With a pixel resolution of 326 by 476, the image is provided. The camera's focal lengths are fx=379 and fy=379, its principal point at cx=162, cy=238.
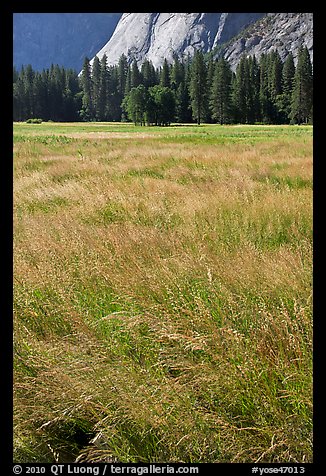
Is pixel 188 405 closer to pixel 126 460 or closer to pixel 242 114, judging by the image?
pixel 126 460

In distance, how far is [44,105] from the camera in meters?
87.5

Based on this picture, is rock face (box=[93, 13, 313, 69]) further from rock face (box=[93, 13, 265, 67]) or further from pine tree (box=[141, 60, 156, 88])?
pine tree (box=[141, 60, 156, 88])

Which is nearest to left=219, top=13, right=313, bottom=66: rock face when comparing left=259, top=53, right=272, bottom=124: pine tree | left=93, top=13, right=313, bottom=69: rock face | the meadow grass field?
left=93, top=13, right=313, bottom=69: rock face

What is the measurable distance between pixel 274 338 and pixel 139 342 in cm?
90

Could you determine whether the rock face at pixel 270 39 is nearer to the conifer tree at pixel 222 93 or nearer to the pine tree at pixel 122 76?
the pine tree at pixel 122 76

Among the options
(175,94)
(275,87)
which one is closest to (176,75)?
(175,94)

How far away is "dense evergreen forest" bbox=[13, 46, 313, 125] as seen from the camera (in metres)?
75.6

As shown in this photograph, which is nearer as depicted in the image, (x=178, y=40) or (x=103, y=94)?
(x=103, y=94)

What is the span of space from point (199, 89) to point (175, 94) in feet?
25.6

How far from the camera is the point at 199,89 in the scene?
7981cm

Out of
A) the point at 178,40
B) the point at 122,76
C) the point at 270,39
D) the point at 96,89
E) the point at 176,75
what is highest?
the point at 178,40

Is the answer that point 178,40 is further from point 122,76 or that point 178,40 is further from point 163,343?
point 163,343
